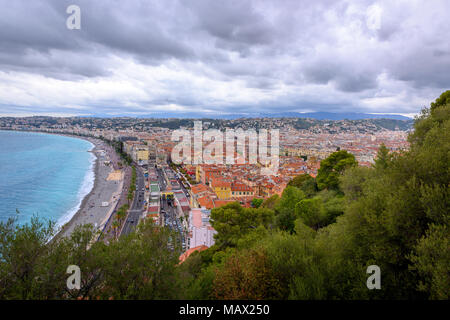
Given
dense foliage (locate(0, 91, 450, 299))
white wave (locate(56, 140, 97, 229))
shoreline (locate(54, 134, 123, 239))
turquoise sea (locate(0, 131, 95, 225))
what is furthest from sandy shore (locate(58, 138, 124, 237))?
dense foliage (locate(0, 91, 450, 299))

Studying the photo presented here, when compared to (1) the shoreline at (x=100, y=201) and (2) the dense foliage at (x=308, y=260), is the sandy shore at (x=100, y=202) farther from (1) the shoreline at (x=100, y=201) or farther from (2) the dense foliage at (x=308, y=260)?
(2) the dense foliage at (x=308, y=260)

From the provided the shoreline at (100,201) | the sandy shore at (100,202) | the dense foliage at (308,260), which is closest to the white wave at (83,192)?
the shoreline at (100,201)

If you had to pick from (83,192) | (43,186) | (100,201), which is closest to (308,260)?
(100,201)

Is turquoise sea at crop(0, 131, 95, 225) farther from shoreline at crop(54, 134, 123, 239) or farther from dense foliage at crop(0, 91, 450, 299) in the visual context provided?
dense foliage at crop(0, 91, 450, 299)

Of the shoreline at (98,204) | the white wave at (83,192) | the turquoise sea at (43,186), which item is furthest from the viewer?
the turquoise sea at (43,186)

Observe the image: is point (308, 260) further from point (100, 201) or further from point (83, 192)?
point (83, 192)

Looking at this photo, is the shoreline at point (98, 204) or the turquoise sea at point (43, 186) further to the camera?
the turquoise sea at point (43, 186)
